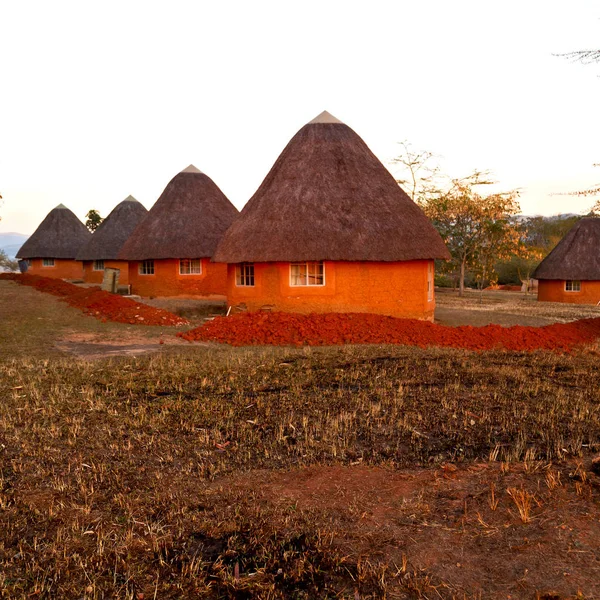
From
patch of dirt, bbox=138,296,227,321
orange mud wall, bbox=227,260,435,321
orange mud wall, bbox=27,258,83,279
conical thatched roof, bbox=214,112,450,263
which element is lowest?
patch of dirt, bbox=138,296,227,321

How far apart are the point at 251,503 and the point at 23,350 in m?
9.18

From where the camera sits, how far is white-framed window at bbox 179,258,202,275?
26453 mm

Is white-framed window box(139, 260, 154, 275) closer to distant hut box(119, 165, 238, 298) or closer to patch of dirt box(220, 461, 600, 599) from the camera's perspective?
distant hut box(119, 165, 238, 298)

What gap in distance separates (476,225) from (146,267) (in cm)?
1690

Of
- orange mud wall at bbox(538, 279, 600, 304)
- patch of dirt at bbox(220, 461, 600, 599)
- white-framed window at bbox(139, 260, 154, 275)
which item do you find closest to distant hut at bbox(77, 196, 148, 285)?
white-framed window at bbox(139, 260, 154, 275)

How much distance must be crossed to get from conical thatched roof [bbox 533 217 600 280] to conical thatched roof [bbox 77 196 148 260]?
23.8 metres

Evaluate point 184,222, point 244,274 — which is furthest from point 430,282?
point 184,222

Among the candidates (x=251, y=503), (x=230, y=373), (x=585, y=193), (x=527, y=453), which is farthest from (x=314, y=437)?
(x=585, y=193)

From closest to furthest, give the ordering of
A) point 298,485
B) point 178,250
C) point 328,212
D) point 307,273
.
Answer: point 298,485 → point 307,273 → point 328,212 → point 178,250

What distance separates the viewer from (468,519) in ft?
14.2

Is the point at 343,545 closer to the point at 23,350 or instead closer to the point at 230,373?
the point at 230,373

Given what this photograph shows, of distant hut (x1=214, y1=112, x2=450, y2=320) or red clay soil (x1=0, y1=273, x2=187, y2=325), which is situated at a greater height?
distant hut (x1=214, y1=112, x2=450, y2=320)

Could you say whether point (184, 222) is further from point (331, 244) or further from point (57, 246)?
point (57, 246)

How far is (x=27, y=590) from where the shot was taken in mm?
3592
